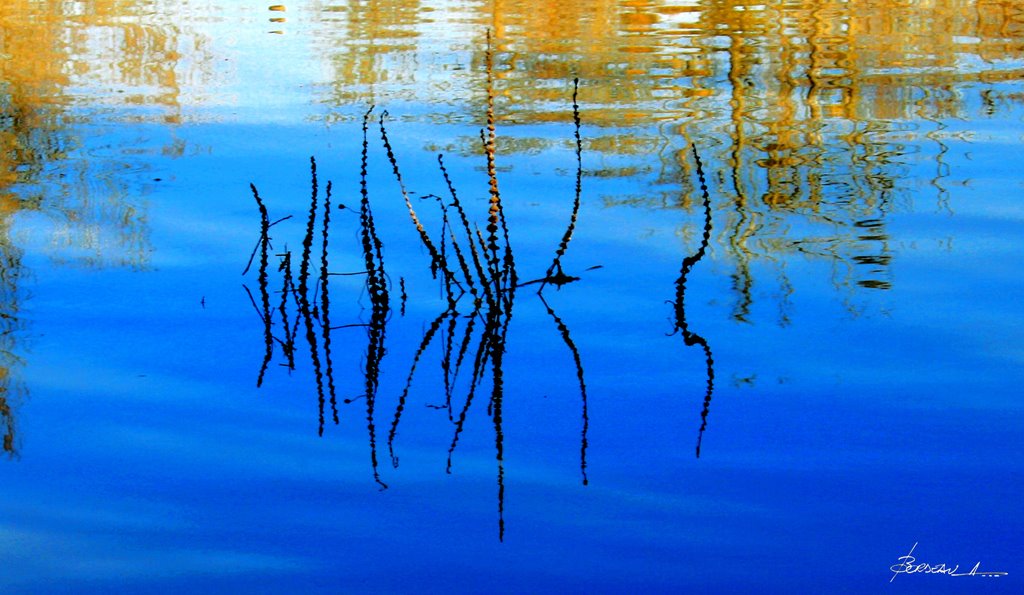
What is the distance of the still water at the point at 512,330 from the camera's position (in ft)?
→ 10.9

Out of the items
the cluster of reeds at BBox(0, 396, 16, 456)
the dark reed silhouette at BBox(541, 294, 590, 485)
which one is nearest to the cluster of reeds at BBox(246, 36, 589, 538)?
the dark reed silhouette at BBox(541, 294, 590, 485)

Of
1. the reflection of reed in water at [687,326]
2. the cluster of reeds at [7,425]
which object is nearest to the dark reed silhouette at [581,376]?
the reflection of reed in water at [687,326]

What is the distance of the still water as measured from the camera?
10.9 feet

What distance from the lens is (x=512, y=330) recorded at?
468cm

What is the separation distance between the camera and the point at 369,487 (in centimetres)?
359

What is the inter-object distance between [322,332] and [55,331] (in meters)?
1.01

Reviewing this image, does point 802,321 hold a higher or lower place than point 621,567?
higher

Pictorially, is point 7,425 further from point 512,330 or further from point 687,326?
point 687,326

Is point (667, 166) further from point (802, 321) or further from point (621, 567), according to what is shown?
point (621, 567)

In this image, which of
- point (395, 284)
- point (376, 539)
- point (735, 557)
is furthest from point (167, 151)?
point (735, 557)
